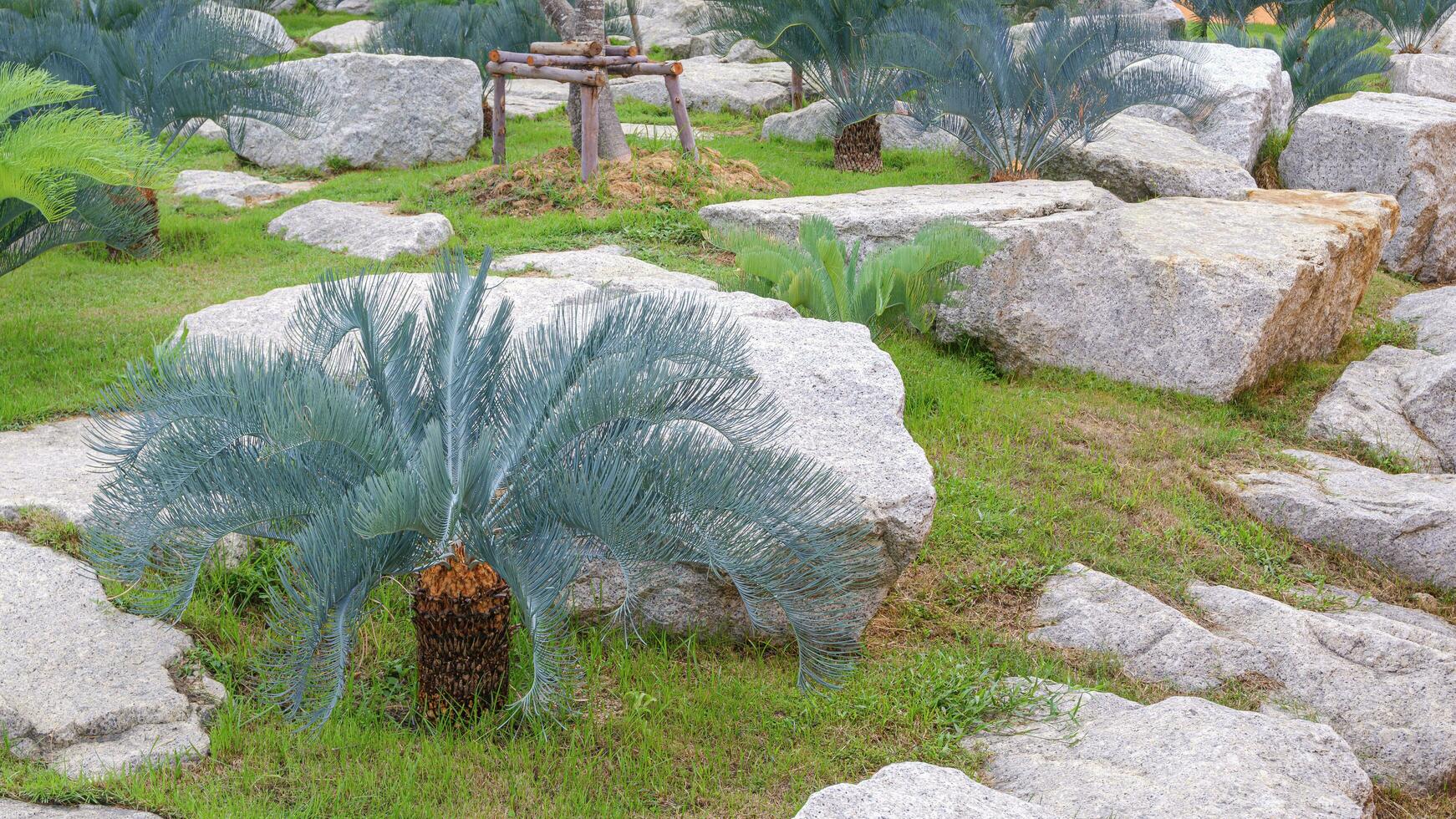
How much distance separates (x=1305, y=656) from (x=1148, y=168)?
654 cm

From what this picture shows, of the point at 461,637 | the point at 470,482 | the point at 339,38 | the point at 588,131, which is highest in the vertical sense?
the point at 470,482

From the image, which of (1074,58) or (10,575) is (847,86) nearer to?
(1074,58)

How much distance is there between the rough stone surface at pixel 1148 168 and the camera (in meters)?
9.95

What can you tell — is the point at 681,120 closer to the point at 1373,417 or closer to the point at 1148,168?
the point at 1148,168

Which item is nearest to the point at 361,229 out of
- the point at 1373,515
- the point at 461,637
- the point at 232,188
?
the point at 232,188

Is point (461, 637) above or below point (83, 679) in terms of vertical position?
above

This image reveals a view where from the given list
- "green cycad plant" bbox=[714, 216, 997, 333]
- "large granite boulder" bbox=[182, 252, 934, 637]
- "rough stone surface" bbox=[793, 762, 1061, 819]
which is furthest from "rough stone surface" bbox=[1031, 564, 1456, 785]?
"green cycad plant" bbox=[714, 216, 997, 333]

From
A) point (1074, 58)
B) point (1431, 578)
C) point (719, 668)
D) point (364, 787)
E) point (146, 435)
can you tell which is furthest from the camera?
point (1074, 58)

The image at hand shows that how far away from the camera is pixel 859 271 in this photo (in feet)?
23.2

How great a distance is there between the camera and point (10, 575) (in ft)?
12.7

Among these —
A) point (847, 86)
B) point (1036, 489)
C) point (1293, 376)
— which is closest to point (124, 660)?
point (1036, 489)

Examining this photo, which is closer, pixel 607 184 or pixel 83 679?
pixel 83 679

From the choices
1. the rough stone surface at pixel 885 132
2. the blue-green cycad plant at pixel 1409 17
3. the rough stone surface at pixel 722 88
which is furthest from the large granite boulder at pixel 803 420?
the blue-green cycad plant at pixel 1409 17

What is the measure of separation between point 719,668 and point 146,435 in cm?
196
